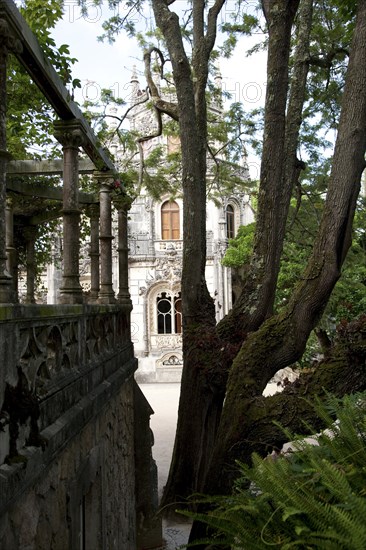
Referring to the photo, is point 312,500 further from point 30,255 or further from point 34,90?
point 30,255

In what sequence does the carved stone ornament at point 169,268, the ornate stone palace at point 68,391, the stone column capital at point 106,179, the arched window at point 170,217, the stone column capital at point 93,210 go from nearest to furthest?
the ornate stone palace at point 68,391, the stone column capital at point 106,179, the stone column capital at point 93,210, the carved stone ornament at point 169,268, the arched window at point 170,217

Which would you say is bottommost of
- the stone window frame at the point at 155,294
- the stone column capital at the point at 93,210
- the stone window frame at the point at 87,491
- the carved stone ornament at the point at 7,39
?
the stone window frame at the point at 87,491

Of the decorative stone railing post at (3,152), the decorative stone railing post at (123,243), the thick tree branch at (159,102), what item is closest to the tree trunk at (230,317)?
the thick tree branch at (159,102)

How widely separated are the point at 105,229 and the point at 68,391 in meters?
4.03

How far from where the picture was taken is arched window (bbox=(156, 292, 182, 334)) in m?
28.8

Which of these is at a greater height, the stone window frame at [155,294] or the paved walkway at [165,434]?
the stone window frame at [155,294]

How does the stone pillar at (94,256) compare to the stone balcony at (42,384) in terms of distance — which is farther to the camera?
the stone pillar at (94,256)

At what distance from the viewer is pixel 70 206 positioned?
220 inches

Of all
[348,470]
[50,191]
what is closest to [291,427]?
[348,470]

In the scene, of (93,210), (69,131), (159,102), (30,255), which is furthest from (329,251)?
(30,255)

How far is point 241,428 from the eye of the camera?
5480 mm

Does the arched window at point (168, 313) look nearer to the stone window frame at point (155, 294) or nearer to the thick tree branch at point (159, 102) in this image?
the stone window frame at point (155, 294)

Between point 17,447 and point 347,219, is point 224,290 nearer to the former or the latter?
point 347,219

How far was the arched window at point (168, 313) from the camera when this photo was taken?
1134 inches
